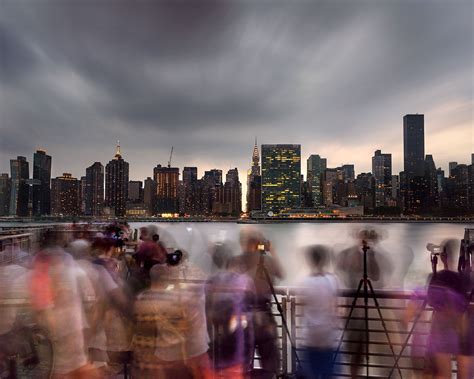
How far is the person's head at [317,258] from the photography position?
3046mm

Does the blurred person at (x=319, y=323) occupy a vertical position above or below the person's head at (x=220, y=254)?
below

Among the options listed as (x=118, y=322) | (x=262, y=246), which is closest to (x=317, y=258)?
(x=262, y=246)

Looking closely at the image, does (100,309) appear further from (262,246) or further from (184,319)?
(262,246)

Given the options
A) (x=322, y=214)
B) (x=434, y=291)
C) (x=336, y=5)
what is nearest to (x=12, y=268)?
(x=434, y=291)

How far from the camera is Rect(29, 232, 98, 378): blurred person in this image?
215cm

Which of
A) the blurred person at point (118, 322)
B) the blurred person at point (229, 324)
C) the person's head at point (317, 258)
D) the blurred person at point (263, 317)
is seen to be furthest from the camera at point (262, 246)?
the blurred person at point (118, 322)

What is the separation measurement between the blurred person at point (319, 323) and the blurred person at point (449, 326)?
66 centimetres

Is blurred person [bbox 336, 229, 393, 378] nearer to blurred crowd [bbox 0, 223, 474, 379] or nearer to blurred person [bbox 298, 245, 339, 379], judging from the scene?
blurred crowd [bbox 0, 223, 474, 379]

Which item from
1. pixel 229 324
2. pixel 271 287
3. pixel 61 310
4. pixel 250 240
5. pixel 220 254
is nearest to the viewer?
pixel 61 310

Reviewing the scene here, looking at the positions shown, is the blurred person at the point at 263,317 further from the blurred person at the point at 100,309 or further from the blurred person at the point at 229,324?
the blurred person at the point at 100,309

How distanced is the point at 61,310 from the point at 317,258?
6.28 feet

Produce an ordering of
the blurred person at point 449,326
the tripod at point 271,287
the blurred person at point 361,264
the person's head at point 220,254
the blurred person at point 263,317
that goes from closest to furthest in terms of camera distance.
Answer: the blurred person at point 449,326 < the blurred person at point 263,317 < the tripod at point 271,287 < the blurred person at point 361,264 < the person's head at point 220,254

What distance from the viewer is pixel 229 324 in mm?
2404

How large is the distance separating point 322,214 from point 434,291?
130 m
